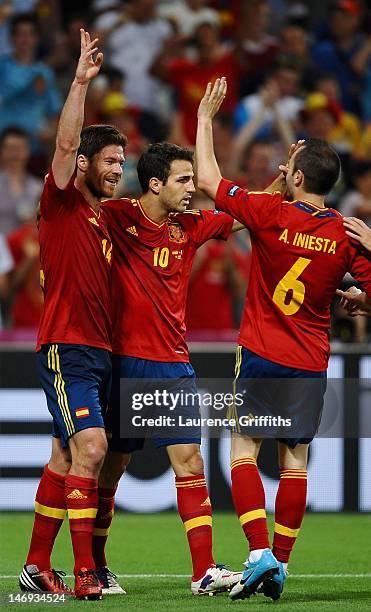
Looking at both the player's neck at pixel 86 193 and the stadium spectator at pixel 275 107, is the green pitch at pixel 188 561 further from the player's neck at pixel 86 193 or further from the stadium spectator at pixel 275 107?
the stadium spectator at pixel 275 107

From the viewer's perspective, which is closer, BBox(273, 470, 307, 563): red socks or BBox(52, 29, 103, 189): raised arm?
BBox(52, 29, 103, 189): raised arm

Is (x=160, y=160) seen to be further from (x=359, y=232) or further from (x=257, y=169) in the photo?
(x=257, y=169)

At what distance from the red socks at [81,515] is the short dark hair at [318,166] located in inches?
73.0

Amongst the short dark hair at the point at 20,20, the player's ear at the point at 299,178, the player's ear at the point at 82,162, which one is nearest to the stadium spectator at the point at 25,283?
the short dark hair at the point at 20,20

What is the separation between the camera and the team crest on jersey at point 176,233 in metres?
6.49

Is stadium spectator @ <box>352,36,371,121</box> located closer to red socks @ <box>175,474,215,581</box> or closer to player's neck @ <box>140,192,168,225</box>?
player's neck @ <box>140,192,168,225</box>

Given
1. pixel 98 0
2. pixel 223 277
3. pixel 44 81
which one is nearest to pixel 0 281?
pixel 223 277

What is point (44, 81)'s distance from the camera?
13.2 m

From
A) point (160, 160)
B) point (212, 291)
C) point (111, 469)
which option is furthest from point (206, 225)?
point (212, 291)

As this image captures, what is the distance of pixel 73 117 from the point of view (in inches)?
224

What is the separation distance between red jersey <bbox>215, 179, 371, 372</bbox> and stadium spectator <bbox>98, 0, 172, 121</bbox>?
800 centimetres

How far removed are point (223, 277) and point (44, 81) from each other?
3.71 meters

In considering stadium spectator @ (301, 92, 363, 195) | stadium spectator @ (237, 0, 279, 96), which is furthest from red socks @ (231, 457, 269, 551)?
stadium spectator @ (237, 0, 279, 96)

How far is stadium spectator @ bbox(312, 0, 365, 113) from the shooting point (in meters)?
14.6
